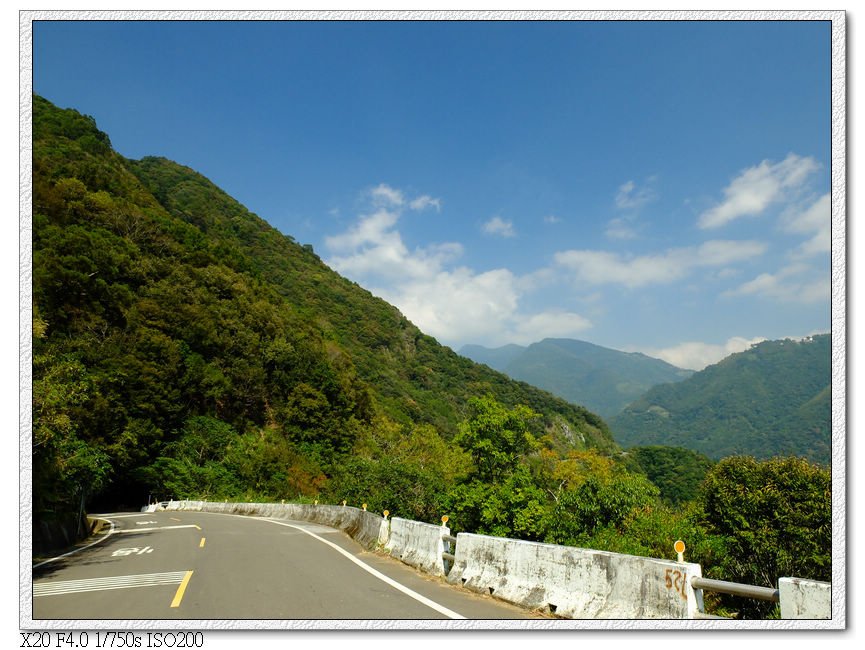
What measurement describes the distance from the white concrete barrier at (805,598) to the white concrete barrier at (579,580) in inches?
28.0

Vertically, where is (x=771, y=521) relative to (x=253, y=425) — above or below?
above

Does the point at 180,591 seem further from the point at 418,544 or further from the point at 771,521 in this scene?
the point at 771,521

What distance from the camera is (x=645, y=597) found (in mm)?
5191

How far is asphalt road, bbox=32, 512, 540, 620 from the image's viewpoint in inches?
244

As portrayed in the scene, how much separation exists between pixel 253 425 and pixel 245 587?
6025 cm

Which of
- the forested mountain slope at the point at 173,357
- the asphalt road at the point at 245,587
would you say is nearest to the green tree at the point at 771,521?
the asphalt road at the point at 245,587

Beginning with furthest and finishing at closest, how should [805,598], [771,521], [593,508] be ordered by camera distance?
1. [593,508]
2. [771,521]
3. [805,598]

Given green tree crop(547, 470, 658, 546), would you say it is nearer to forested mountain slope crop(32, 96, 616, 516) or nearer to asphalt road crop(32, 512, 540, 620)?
asphalt road crop(32, 512, 540, 620)

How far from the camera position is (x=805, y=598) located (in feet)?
13.6

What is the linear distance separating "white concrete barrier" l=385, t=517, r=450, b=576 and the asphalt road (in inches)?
10.1

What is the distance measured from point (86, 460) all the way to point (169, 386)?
37051 millimetres

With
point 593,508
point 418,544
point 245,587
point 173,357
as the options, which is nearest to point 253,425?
point 173,357

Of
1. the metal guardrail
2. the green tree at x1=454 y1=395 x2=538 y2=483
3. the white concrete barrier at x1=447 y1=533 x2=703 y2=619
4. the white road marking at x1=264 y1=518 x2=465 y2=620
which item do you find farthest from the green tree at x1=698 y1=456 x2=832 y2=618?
the green tree at x1=454 y1=395 x2=538 y2=483

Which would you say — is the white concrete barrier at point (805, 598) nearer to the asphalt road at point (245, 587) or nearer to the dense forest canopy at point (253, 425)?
the asphalt road at point (245, 587)
